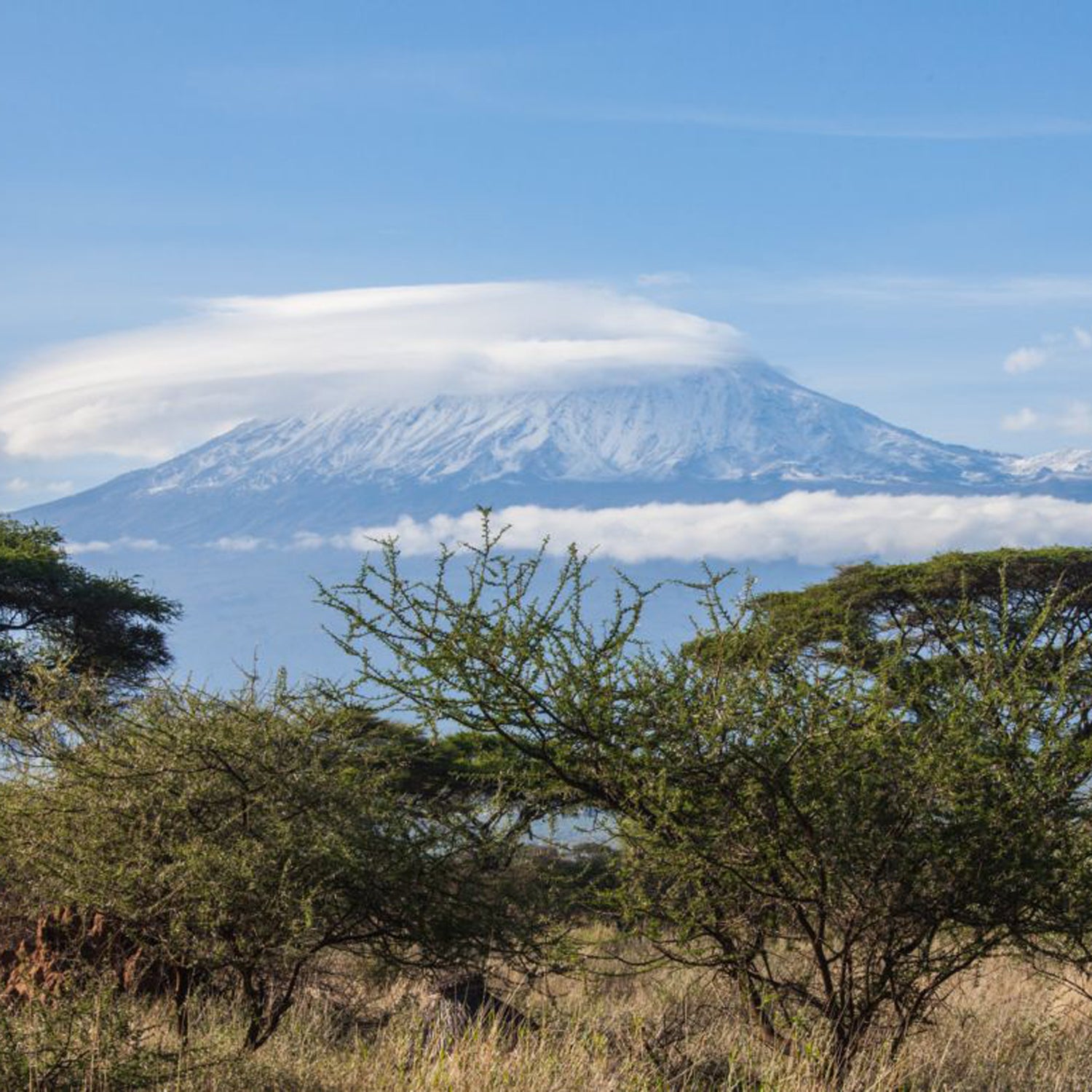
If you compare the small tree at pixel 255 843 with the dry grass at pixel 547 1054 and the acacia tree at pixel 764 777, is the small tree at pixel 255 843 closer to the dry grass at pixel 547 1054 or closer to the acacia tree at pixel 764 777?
the dry grass at pixel 547 1054

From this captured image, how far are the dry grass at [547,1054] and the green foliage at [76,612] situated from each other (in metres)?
18.8

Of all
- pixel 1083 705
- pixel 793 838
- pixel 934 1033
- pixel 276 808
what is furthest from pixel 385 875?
pixel 1083 705

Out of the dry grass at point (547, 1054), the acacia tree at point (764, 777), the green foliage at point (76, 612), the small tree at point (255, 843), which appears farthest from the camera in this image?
the green foliage at point (76, 612)

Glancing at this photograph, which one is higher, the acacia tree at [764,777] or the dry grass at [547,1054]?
the acacia tree at [764,777]

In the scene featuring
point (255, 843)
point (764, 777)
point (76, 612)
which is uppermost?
point (764, 777)

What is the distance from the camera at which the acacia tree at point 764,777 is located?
7355mm

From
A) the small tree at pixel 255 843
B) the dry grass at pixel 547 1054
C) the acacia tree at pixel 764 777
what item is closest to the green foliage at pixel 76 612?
the small tree at pixel 255 843

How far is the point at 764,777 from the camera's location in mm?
7398

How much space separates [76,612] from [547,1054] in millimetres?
22808

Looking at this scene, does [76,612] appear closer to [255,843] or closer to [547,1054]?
[255,843]

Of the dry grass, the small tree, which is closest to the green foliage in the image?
the small tree

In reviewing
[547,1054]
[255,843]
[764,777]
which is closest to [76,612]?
[255,843]

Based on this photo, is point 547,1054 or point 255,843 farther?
point 255,843

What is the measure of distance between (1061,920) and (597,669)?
268cm
